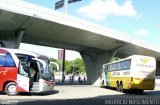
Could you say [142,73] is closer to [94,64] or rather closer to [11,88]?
[11,88]

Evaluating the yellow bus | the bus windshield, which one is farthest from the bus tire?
the yellow bus

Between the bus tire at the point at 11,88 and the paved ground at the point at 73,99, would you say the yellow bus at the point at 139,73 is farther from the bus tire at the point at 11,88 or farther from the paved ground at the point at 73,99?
the bus tire at the point at 11,88

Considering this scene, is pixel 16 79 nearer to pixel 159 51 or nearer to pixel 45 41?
pixel 45 41

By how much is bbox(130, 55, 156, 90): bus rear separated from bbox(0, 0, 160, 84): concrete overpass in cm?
1007

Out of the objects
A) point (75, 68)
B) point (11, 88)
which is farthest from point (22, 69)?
point (75, 68)

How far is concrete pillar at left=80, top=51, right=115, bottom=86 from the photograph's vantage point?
54.5 meters

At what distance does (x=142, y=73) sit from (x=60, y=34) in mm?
16291

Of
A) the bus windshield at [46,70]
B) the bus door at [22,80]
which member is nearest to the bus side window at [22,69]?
the bus door at [22,80]

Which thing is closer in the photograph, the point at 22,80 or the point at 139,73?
the point at 22,80

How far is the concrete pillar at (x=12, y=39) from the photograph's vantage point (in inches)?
1440

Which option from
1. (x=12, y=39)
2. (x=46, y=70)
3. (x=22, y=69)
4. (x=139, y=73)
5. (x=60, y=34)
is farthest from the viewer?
(x=60, y=34)

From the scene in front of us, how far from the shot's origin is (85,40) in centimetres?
4559

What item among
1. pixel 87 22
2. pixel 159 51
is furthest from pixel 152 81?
pixel 159 51

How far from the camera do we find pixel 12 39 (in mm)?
37969
